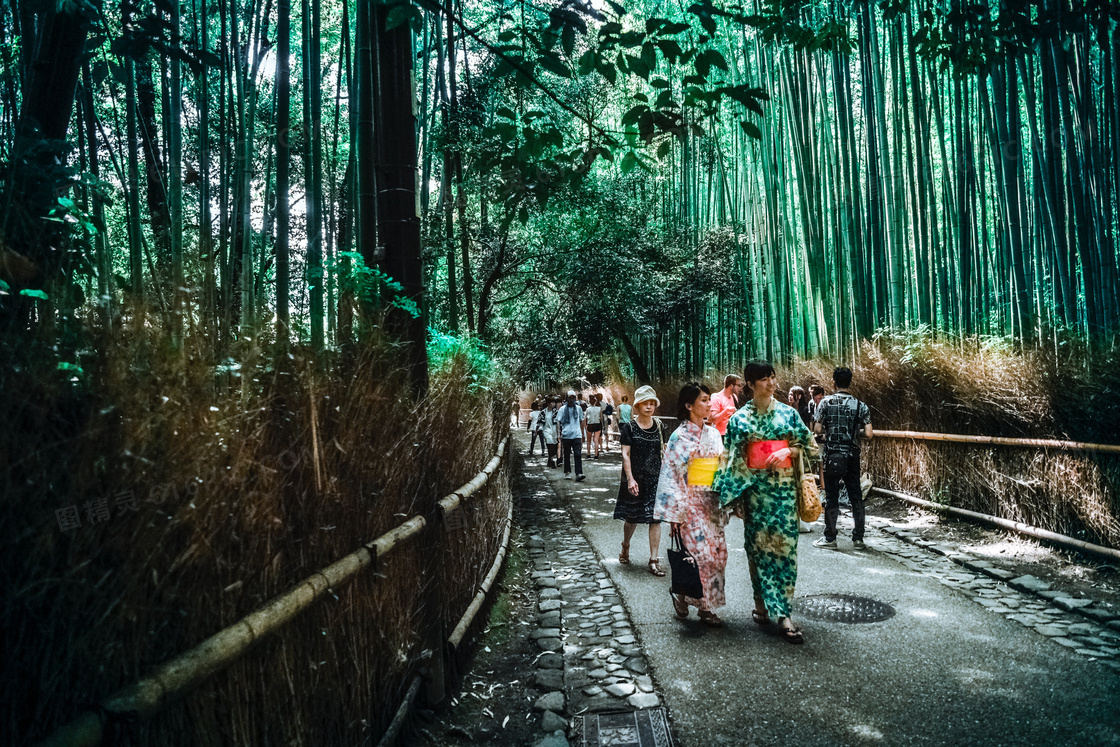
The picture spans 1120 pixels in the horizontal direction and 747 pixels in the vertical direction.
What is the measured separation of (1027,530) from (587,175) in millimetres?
4106

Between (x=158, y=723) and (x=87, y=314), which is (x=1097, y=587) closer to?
(x=158, y=723)

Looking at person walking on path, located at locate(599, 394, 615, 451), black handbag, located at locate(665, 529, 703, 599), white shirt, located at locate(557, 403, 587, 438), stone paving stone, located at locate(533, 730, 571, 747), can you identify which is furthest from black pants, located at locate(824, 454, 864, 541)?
person walking on path, located at locate(599, 394, 615, 451)

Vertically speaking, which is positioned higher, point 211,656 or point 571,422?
point 571,422

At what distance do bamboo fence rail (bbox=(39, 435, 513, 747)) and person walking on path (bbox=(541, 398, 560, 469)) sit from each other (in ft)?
36.2

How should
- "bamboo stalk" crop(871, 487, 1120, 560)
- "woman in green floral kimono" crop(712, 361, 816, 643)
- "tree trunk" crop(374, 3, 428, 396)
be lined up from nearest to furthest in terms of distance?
"tree trunk" crop(374, 3, 428, 396) → "woman in green floral kimono" crop(712, 361, 816, 643) → "bamboo stalk" crop(871, 487, 1120, 560)

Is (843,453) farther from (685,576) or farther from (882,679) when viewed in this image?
(882,679)

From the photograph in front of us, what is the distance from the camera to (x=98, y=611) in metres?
1.11

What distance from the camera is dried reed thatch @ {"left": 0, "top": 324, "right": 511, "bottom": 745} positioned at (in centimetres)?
102

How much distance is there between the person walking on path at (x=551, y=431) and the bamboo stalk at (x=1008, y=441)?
6.99 metres

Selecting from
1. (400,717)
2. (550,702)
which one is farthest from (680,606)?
(400,717)

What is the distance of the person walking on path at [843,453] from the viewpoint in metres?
5.34

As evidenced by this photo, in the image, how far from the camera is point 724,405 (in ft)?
20.7

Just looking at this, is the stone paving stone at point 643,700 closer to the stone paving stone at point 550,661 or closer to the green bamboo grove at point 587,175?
the stone paving stone at point 550,661

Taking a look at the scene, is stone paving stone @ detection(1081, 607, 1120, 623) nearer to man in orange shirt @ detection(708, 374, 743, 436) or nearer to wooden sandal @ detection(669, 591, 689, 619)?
wooden sandal @ detection(669, 591, 689, 619)
